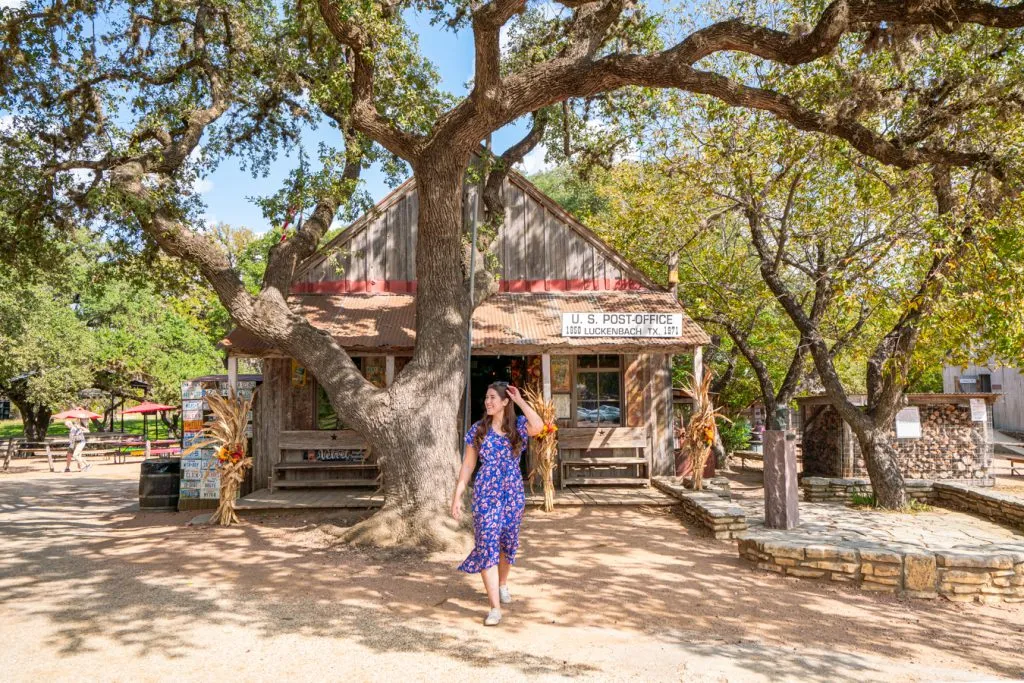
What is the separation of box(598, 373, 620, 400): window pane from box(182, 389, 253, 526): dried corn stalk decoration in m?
6.18

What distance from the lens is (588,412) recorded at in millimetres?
12617

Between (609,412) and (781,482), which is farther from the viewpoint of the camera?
(609,412)

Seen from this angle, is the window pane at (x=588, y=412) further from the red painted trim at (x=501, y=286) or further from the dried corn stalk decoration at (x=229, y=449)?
the dried corn stalk decoration at (x=229, y=449)

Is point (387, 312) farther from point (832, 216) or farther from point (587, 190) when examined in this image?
point (587, 190)

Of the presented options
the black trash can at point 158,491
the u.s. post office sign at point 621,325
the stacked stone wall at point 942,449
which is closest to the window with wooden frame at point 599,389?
the u.s. post office sign at point 621,325

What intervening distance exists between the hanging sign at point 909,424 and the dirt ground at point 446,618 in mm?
6583

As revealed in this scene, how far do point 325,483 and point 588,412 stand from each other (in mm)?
4833

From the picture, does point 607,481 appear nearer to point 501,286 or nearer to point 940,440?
point 501,286

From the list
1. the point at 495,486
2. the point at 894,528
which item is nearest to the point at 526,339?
the point at 894,528

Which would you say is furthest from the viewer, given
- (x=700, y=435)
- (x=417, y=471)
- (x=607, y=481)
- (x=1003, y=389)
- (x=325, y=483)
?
(x=1003, y=389)

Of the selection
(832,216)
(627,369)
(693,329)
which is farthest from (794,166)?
Result: (627,369)

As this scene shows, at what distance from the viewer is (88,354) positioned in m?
22.2

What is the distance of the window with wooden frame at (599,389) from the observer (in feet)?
41.2

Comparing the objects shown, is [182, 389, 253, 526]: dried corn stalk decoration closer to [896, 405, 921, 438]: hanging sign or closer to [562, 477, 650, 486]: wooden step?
[562, 477, 650, 486]: wooden step
